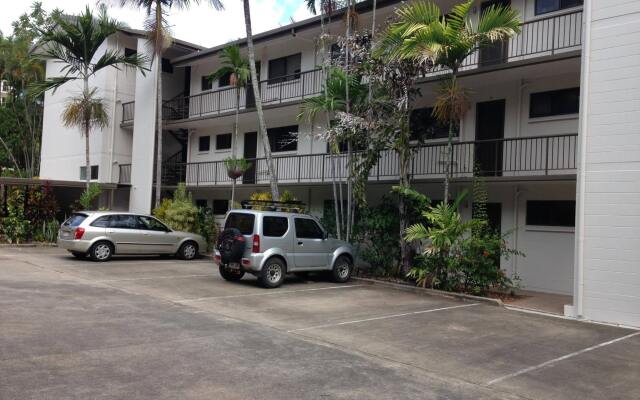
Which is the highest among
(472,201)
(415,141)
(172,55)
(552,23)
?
(172,55)

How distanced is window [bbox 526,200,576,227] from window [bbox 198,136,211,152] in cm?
1453

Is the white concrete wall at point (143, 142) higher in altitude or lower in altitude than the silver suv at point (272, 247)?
higher

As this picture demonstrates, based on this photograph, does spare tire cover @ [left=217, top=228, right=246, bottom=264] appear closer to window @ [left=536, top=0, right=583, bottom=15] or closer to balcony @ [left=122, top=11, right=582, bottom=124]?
balcony @ [left=122, top=11, right=582, bottom=124]

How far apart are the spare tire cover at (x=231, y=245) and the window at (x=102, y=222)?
18.1ft

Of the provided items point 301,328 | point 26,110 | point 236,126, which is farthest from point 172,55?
point 301,328

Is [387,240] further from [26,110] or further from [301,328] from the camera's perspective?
[26,110]

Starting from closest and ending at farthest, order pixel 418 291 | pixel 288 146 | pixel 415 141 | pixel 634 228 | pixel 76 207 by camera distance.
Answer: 1. pixel 634 228
2. pixel 418 291
3. pixel 415 141
4. pixel 288 146
5. pixel 76 207

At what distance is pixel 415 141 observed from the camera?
16406 mm

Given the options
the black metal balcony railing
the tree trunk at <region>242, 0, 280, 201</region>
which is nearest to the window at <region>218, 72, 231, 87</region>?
the black metal balcony railing

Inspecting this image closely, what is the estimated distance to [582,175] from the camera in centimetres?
1062

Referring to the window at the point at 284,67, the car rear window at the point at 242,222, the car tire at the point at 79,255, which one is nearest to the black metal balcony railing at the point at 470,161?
the window at the point at 284,67

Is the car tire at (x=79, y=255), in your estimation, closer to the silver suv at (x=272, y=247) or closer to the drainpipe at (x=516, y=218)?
the silver suv at (x=272, y=247)

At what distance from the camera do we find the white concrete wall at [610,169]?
10.0 metres

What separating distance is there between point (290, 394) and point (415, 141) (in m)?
11.9
